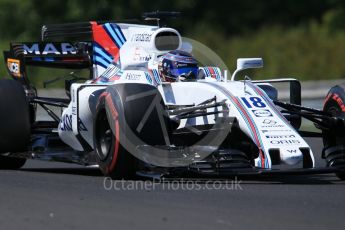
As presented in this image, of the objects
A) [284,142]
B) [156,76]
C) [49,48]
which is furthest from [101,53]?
[284,142]

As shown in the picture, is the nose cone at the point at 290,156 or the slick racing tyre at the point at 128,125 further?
the slick racing tyre at the point at 128,125

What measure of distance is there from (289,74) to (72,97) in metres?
16.8

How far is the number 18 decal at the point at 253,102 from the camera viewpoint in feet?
31.0

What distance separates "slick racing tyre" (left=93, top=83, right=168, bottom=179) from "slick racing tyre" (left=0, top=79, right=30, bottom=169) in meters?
1.81

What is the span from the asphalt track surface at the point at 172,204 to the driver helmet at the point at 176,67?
1.41m

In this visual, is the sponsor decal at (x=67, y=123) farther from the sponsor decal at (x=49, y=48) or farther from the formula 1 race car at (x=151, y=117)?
the sponsor decal at (x=49, y=48)

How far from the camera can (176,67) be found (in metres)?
10.4

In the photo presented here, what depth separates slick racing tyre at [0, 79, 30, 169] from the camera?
10.9m

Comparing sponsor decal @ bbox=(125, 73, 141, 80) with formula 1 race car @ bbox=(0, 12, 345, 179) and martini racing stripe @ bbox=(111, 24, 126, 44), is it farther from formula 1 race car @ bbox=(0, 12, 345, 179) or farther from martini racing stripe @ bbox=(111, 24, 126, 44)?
martini racing stripe @ bbox=(111, 24, 126, 44)

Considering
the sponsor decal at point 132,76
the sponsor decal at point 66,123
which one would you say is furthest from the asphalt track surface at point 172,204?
the sponsor decal at point 132,76

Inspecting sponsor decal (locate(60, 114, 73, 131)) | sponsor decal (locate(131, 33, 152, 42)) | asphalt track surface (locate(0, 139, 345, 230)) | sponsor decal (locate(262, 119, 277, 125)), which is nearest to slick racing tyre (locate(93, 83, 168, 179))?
asphalt track surface (locate(0, 139, 345, 230))

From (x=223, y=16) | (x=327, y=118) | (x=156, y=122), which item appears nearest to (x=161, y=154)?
(x=156, y=122)

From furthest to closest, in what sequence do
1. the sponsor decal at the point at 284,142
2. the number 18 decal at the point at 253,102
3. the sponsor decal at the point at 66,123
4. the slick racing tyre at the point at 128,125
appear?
the sponsor decal at the point at 66,123
the number 18 decal at the point at 253,102
the slick racing tyre at the point at 128,125
the sponsor decal at the point at 284,142

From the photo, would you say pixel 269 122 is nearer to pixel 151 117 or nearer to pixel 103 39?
pixel 151 117
